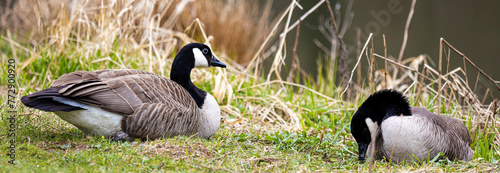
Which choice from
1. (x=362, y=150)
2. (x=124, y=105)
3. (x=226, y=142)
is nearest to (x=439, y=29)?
(x=362, y=150)

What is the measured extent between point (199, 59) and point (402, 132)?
2.19 m

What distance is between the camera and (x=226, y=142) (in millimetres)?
4285

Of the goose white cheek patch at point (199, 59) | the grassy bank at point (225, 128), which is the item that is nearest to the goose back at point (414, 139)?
the grassy bank at point (225, 128)

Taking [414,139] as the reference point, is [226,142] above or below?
below

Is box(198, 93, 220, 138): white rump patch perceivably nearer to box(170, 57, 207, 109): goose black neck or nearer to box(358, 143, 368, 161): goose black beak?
box(170, 57, 207, 109): goose black neck

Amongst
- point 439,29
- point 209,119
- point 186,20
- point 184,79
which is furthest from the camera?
point 439,29

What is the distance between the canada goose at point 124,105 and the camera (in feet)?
12.1

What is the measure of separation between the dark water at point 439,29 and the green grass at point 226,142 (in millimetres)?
5183

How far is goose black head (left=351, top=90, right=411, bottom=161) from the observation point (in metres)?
4.15

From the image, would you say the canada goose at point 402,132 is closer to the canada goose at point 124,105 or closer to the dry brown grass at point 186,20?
the canada goose at point 124,105

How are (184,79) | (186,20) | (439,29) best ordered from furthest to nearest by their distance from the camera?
(439,29) < (186,20) < (184,79)

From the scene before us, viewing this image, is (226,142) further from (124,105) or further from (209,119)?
(124,105)

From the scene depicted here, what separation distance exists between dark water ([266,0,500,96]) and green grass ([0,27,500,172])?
518 centimetres

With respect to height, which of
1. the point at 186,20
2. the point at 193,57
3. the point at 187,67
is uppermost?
the point at 186,20
